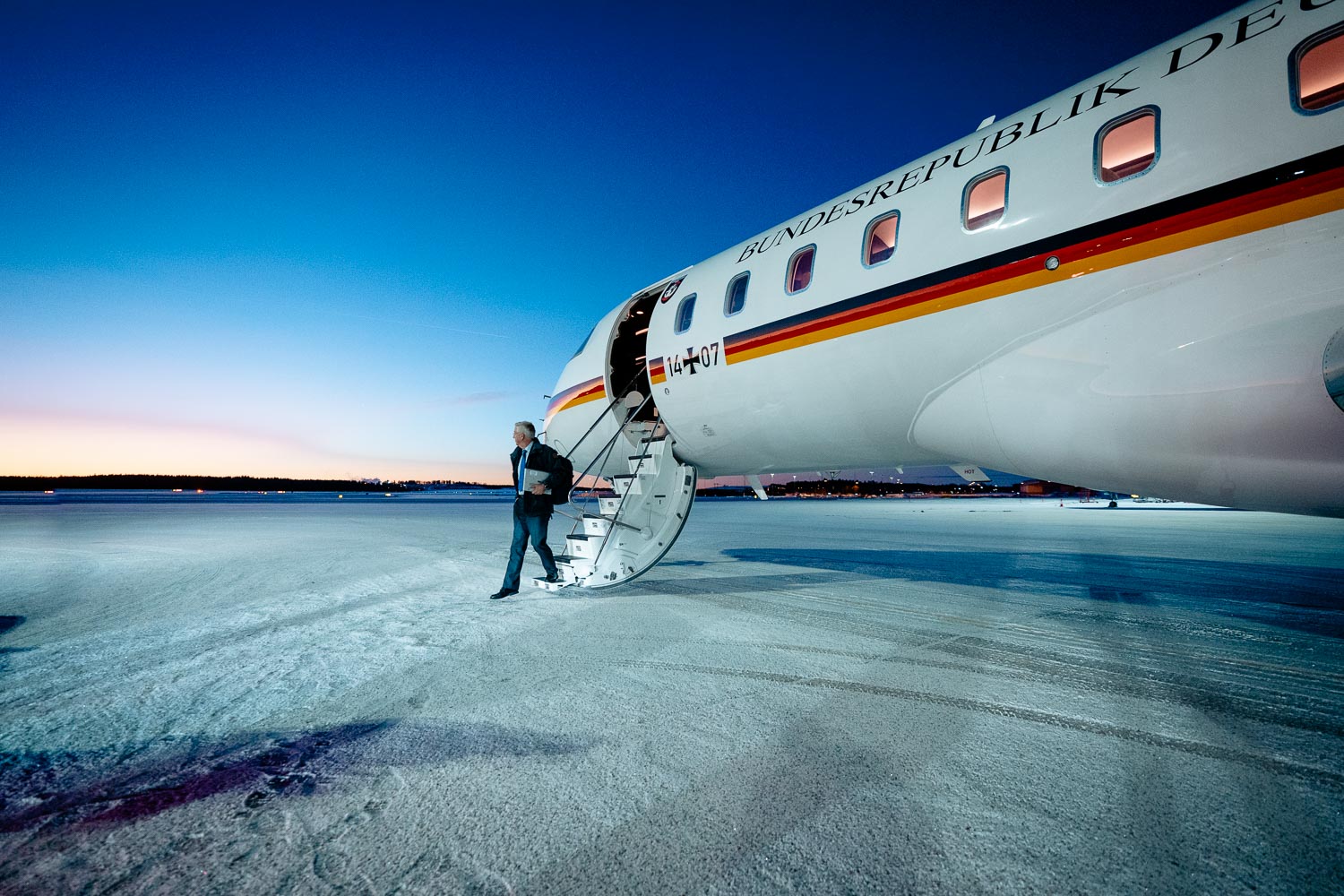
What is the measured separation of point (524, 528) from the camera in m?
5.69

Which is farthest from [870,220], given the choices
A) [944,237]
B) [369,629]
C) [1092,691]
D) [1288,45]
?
[369,629]

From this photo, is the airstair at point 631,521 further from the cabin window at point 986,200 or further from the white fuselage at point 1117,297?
the cabin window at point 986,200

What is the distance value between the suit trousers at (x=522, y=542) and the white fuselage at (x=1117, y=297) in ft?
8.89

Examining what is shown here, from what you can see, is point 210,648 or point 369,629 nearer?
point 210,648

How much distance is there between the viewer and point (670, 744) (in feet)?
8.15

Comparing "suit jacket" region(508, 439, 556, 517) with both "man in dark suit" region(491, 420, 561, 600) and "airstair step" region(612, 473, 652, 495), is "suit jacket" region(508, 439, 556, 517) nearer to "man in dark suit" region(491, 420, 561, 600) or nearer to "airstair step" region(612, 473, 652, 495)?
"man in dark suit" region(491, 420, 561, 600)

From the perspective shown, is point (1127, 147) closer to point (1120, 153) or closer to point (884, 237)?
point (1120, 153)

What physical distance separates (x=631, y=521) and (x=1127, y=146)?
508 cm

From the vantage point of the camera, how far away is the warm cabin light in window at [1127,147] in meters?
3.14

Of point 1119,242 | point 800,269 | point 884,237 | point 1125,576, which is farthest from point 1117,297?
point 1125,576

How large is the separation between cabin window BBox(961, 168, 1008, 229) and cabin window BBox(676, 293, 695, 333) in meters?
2.81

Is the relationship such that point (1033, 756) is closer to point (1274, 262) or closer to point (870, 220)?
point (1274, 262)

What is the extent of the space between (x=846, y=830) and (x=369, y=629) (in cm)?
373

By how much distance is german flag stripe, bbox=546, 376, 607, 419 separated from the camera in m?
7.34
